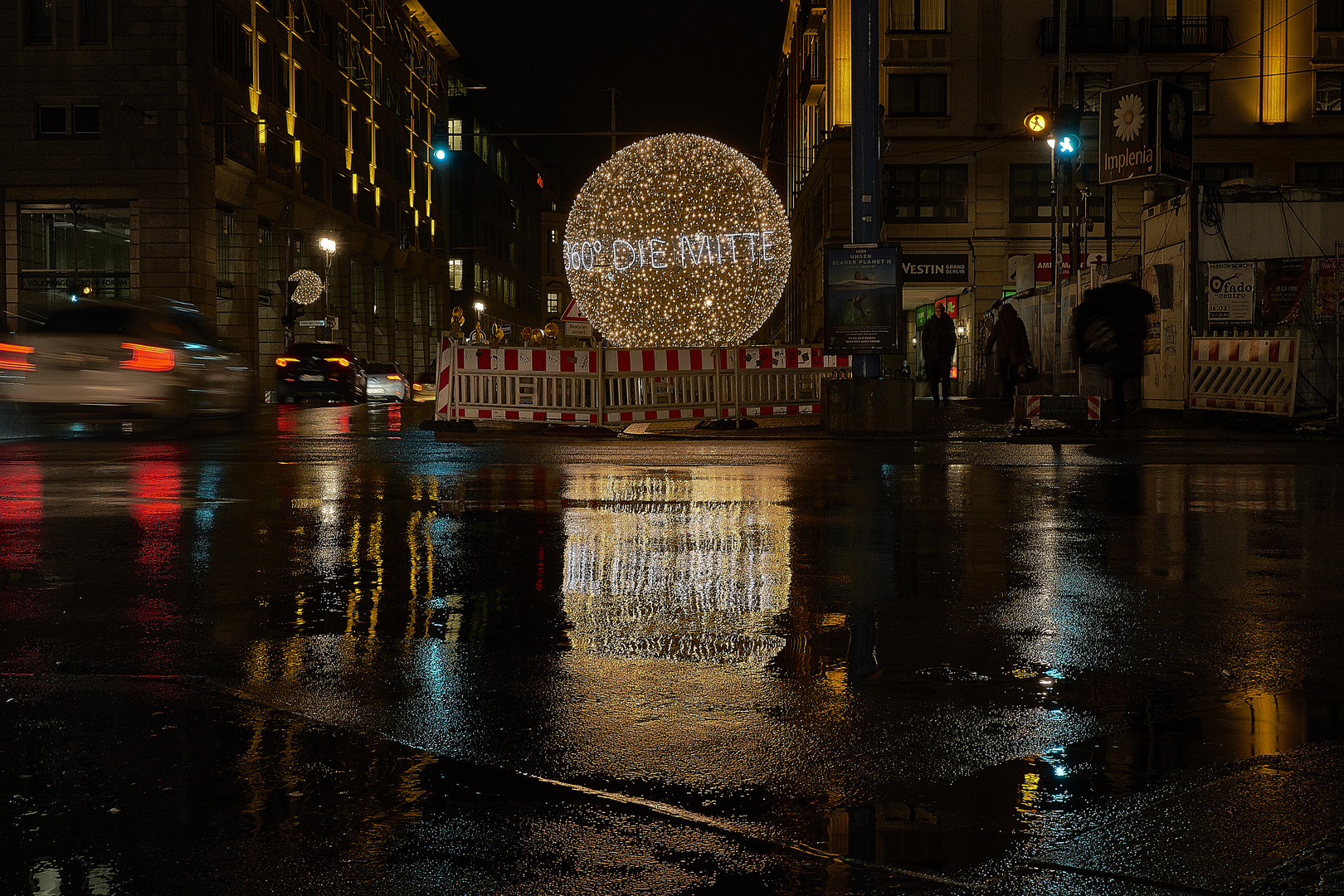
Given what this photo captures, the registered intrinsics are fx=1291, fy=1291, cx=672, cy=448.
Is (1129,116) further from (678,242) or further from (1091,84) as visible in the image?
(1091,84)

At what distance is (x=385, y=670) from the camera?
4465mm

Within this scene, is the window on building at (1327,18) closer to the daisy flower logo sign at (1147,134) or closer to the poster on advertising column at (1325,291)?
the daisy flower logo sign at (1147,134)

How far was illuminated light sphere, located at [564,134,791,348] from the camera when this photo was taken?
21.0m

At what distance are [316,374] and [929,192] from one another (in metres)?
21.9

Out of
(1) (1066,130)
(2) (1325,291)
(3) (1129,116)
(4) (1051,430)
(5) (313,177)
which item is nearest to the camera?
(4) (1051,430)

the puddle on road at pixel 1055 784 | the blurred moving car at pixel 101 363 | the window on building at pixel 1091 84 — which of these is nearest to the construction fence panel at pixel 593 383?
the blurred moving car at pixel 101 363

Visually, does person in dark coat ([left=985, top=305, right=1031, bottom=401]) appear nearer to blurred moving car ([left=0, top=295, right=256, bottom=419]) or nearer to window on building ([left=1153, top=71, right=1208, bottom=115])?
blurred moving car ([left=0, top=295, right=256, bottom=419])

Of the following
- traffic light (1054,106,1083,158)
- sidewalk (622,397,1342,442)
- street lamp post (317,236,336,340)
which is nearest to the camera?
sidewalk (622,397,1342,442)

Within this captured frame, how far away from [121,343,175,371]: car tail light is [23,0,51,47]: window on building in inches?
1057

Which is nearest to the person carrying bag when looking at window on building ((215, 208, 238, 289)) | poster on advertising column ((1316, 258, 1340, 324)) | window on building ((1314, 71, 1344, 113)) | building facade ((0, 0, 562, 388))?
poster on advertising column ((1316, 258, 1340, 324))

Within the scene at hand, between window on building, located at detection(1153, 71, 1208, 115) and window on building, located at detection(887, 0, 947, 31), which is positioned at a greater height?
window on building, located at detection(887, 0, 947, 31)

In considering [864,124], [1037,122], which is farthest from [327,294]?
[864,124]

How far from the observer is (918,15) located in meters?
42.6

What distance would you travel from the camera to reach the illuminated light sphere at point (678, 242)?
68.8ft
